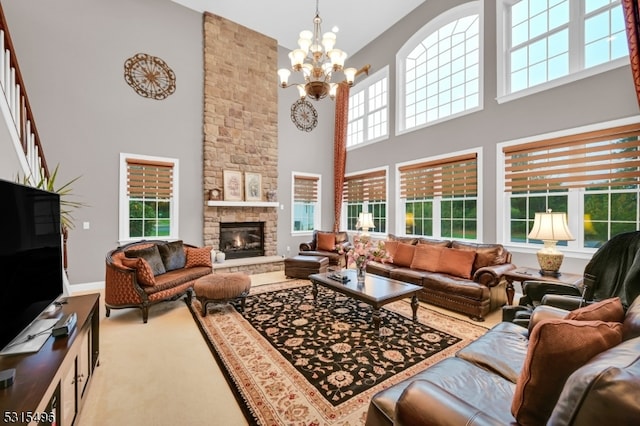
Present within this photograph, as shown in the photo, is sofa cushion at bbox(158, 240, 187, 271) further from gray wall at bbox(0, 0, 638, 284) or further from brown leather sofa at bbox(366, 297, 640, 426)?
brown leather sofa at bbox(366, 297, 640, 426)

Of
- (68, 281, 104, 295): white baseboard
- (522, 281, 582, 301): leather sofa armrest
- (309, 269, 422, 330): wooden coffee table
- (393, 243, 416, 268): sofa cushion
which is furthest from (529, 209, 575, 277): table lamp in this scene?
(68, 281, 104, 295): white baseboard

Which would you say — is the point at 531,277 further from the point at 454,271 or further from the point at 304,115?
Answer: the point at 304,115

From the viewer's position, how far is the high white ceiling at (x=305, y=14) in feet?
17.4

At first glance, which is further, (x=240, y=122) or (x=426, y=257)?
(x=240, y=122)

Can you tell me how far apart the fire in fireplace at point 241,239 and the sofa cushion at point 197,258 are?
1515 mm

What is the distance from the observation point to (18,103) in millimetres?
3121

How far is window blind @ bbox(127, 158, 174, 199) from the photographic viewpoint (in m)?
4.96

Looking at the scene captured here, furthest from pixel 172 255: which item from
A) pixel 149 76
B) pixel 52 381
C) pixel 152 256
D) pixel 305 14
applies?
pixel 305 14

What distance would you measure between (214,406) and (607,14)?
19.2ft

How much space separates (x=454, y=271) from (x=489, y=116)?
2582mm

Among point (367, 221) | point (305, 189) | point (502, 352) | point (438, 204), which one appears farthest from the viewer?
point (305, 189)

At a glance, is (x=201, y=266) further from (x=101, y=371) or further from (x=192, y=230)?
(x=101, y=371)

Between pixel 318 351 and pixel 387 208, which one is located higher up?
pixel 387 208

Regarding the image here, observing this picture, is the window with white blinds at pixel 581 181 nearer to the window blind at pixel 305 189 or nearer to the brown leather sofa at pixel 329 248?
the brown leather sofa at pixel 329 248
